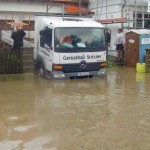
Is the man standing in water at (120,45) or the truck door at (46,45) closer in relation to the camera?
the truck door at (46,45)

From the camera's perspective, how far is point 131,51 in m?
18.8

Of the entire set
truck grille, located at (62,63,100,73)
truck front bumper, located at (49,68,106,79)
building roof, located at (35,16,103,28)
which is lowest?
truck front bumper, located at (49,68,106,79)

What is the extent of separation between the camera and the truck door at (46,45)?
47.4 ft

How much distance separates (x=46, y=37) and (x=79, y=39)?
135cm

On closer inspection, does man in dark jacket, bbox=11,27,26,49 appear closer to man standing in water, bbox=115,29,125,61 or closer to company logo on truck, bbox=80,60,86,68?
company logo on truck, bbox=80,60,86,68

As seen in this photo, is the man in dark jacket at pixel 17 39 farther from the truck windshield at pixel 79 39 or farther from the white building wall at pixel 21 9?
the white building wall at pixel 21 9

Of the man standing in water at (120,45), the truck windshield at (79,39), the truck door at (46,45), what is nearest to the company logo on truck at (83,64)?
the truck windshield at (79,39)

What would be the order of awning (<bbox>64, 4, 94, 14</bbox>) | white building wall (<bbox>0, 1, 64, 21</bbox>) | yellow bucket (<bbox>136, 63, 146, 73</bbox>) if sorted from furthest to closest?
awning (<bbox>64, 4, 94, 14</bbox>) → white building wall (<bbox>0, 1, 64, 21</bbox>) → yellow bucket (<bbox>136, 63, 146, 73</bbox>)

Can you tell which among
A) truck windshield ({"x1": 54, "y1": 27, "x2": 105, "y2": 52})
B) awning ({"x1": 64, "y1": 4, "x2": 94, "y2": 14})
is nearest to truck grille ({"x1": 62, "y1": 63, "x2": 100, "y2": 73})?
truck windshield ({"x1": 54, "y1": 27, "x2": 105, "y2": 52})

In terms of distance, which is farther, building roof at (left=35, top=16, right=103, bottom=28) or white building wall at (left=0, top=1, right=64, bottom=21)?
white building wall at (left=0, top=1, right=64, bottom=21)

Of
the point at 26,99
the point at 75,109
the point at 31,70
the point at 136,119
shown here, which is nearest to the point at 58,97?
the point at 26,99

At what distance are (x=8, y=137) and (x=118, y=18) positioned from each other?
618 inches

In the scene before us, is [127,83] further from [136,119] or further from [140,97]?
[136,119]

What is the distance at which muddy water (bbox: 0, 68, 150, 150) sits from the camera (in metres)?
6.78
